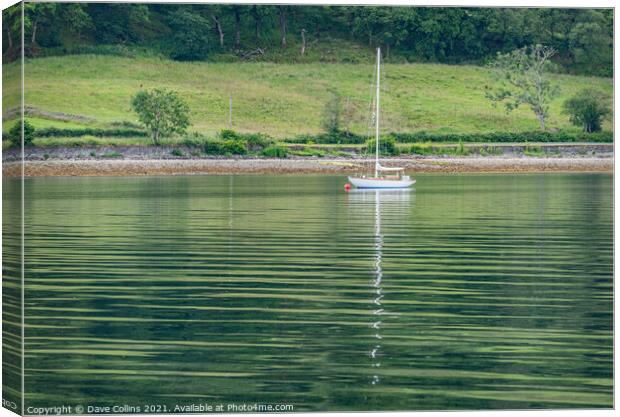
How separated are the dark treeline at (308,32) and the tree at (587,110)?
4.49 metres

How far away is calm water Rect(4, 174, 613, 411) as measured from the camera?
1113cm

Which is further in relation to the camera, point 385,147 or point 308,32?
point 385,147

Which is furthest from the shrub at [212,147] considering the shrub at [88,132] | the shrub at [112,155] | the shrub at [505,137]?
the shrub at [505,137]

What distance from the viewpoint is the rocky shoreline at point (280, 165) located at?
63531mm

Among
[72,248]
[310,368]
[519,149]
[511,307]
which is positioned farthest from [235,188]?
[310,368]

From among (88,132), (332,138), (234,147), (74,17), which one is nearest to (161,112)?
(88,132)

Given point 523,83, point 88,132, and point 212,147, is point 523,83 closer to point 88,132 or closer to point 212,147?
point 212,147

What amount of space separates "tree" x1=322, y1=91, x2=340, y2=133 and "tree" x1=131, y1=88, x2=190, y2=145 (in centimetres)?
848

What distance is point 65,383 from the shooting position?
11.3 metres

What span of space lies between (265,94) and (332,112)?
17.6 feet

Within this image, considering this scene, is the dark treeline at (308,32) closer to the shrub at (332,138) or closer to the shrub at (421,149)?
the shrub at (332,138)

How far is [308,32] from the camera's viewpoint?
61.9 metres

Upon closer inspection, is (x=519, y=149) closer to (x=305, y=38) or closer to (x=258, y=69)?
(x=305, y=38)

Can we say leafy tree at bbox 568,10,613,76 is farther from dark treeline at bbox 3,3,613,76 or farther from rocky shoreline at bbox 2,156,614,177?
rocky shoreline at bbox 2,156,614,177
